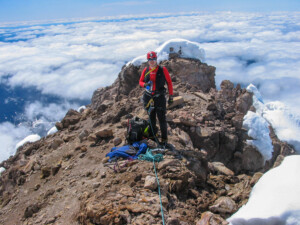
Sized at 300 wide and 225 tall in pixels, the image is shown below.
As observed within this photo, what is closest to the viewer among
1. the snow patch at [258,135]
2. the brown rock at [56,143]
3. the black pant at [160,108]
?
the black pant at [160,108]

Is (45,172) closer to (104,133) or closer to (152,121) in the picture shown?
(104,133)

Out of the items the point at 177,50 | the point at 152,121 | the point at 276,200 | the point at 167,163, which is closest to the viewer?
the point at 276,200

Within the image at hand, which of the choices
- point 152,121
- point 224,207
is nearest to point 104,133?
point 152,121

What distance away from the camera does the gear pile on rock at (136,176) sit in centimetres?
458

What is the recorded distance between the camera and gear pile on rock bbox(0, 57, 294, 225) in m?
4.58

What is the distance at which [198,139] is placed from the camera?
9.82m

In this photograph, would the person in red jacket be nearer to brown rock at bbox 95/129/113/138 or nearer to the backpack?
the backpack

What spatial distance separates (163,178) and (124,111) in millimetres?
5942

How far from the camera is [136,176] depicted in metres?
5.30

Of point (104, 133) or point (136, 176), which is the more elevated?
point (136, 176)

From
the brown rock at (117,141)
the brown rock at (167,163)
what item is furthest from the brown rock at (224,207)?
the brown rock at (117,141)

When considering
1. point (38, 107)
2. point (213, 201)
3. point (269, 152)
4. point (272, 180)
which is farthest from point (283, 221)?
point (38, 107)

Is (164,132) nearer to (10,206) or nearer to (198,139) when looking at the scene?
(198,139)

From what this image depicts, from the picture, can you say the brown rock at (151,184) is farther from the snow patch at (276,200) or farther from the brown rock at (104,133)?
the brown rock at (104,133)
